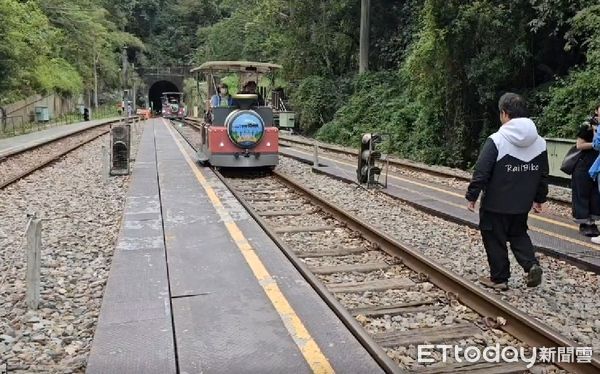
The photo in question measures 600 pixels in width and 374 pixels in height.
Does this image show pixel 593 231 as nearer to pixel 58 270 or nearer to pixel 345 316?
pixel 345 316

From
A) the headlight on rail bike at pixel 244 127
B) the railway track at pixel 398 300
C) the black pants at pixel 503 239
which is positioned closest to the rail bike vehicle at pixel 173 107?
the headlight on rail bike at pixel 244 127

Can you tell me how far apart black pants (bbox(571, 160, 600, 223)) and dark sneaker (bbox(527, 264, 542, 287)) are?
2.73m

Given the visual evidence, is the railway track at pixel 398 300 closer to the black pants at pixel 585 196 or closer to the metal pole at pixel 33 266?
the metal pole at pixel 33 266

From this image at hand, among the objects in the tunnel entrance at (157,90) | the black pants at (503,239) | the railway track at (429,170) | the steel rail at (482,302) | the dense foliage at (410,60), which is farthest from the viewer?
the tunnel entrance at (157,90)

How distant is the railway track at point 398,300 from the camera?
4270 mm

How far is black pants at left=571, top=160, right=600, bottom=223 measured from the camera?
7.77 meters

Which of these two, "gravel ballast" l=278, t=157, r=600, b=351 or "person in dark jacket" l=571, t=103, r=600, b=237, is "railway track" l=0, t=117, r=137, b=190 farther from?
"person in dark jacket" l=571, t=103, r=600, b=237

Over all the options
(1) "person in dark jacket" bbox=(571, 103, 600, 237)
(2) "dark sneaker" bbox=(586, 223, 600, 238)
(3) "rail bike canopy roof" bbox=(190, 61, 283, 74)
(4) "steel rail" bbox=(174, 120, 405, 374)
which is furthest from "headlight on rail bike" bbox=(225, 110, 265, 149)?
(2) "dark sneaker" bbox=(586, 223, 600, 238)

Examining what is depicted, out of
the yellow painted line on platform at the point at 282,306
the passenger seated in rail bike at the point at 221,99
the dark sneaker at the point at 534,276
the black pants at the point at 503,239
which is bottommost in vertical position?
the yellow painted line on platform at the point at 282,306

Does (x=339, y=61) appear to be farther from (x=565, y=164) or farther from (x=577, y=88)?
(x=565, y=164)

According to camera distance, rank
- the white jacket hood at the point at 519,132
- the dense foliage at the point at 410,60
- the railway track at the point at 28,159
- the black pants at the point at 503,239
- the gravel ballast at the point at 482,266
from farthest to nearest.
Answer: the dense foliage at the point at 410,60
the railway track at the point at 28,159
the black pants at the point at 503,239
the white jacket hood at the point at 519,132
the gravel ballast at the point at 482,266

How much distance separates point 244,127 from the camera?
13406 mm

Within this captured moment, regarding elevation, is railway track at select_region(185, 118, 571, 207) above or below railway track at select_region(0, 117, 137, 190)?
above

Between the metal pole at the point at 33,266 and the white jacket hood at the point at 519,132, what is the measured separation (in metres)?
4.26
